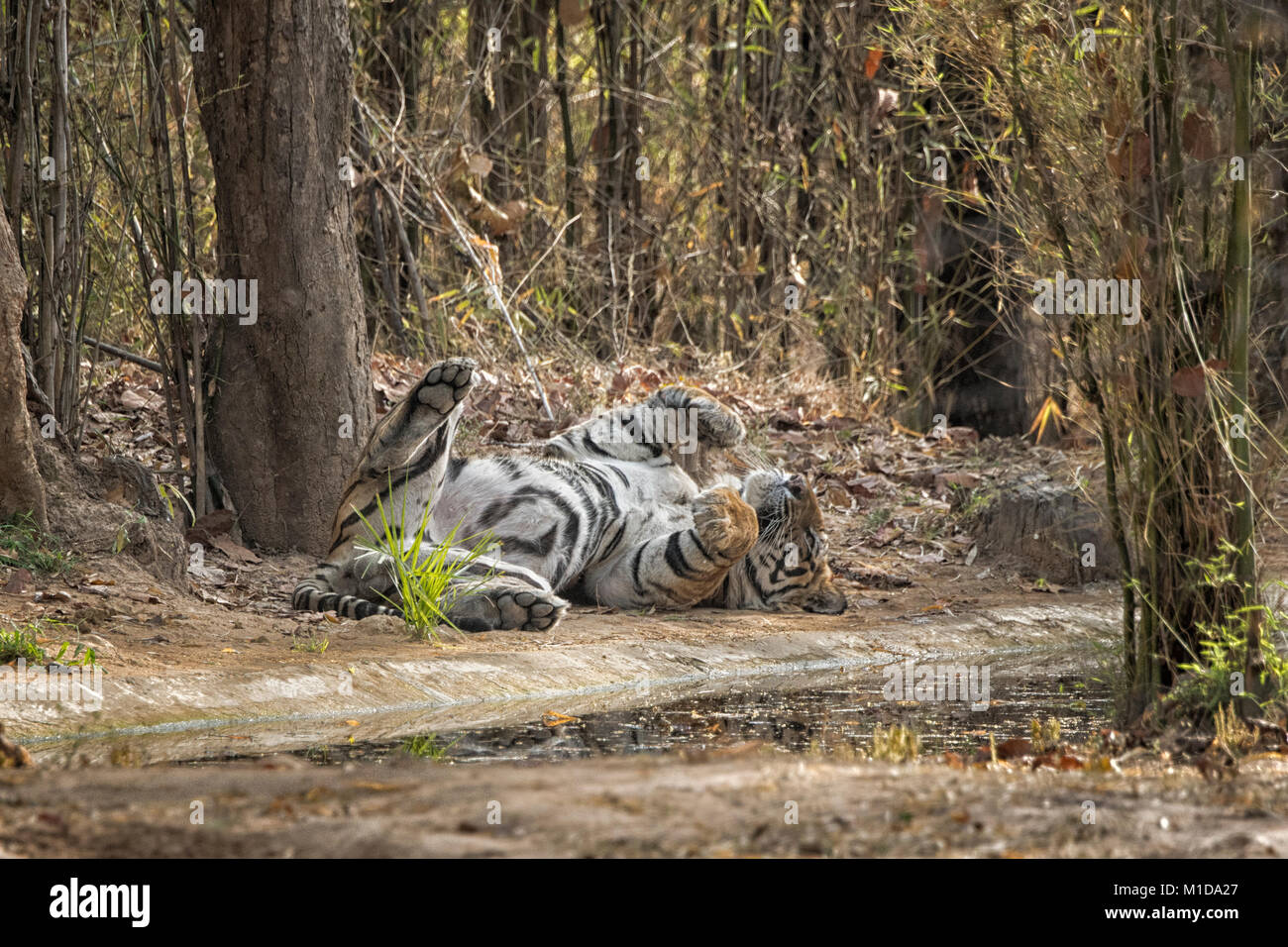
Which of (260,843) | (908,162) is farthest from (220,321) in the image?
(908,162)

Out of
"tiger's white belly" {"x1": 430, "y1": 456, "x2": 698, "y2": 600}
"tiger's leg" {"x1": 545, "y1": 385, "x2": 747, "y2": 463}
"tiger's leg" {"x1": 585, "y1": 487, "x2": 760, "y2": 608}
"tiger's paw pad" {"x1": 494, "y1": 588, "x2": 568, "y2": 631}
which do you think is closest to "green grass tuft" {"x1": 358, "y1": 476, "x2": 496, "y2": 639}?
"tiger's paw pad" {"x1": 494, "y1": 588, "x2": 568, "y2": 631}

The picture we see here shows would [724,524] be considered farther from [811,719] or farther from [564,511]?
[811,719]

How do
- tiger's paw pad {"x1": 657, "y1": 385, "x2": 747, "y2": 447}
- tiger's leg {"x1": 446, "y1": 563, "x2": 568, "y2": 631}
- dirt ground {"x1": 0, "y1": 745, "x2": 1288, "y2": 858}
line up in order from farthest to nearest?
tiger's paw pad {"x1": 657, "y1": 385, "x2": 747, "y2": 447} < tiger's leg {"x1": 446, "y1": 563, "x2": 568, "y2": 631} < dirt ground {"x1": 0, "y1": 745, "x2": 1288, "y2": 858}

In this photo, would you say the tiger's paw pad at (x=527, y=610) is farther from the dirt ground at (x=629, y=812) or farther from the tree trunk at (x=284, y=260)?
the dirt ground at (x=629, y=812)

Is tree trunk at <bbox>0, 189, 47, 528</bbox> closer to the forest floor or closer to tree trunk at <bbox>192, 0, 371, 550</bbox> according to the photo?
the forest floor

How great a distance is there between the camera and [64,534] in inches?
243

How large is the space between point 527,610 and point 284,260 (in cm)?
219

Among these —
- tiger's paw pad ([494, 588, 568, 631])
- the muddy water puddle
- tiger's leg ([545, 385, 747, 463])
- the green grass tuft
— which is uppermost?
tiger's leg ([545, 385, 747, 463])

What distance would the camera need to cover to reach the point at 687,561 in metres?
7.25

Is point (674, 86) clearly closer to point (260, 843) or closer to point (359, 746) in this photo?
point (359, 746)

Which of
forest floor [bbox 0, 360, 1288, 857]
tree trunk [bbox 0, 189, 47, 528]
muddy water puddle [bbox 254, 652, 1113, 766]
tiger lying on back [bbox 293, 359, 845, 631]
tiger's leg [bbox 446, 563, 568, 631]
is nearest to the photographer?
forest floor [bbox 0, 360, 1288, 857]

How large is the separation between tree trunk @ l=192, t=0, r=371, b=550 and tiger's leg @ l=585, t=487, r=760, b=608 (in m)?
1.41

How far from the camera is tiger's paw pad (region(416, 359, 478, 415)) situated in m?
6.29

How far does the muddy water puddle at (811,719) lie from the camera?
434 centimetres
